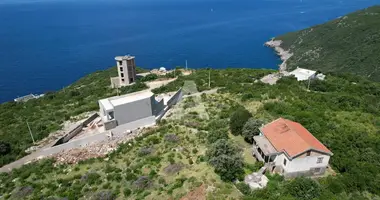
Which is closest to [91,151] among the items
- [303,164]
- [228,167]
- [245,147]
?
[228,167]

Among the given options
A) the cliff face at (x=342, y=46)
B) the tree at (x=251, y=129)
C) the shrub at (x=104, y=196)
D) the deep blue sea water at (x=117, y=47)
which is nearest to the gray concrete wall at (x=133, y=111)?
the shrub at (x=104, y=196)

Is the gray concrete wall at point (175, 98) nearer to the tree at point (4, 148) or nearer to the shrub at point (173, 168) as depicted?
the shrub at point (173, 168)

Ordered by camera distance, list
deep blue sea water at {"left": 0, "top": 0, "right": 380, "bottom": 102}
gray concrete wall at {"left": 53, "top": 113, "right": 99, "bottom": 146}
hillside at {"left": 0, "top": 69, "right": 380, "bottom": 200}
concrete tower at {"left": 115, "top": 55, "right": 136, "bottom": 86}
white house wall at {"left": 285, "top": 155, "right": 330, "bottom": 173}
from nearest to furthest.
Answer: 1. hillside at {"left": 0, "top": 69, "right": 380, "bottom": 200}
2. white house wall at {"left": 285, "top": 155, "right": 330, "bottom": 173}
3. gray concrete wall at {"left": 53, "top": 113, "right": 99, "bottom": 146}
4. concrete tower at {"left": 115, "top": 55, "right": 136, "bottom": 86}
5. deep blue sea water at {"left": 0, "top": 0, "right": 380, "bottom": 102}

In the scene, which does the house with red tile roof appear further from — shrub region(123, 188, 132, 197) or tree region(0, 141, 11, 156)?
tree region(0, 141, 11, 156)

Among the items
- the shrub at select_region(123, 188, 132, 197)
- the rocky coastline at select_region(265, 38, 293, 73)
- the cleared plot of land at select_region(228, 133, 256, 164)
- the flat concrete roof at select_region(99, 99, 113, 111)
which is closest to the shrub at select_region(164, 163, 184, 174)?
the shrub at select_region(123, 188, 132, 197)

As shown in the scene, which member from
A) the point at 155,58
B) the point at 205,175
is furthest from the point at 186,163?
the point at 155,58

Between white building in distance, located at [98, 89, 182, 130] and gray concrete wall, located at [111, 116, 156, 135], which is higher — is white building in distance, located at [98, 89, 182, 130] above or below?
above

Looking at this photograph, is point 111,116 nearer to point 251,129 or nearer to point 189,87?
point 251,129

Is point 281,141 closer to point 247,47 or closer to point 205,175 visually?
point 205,175
